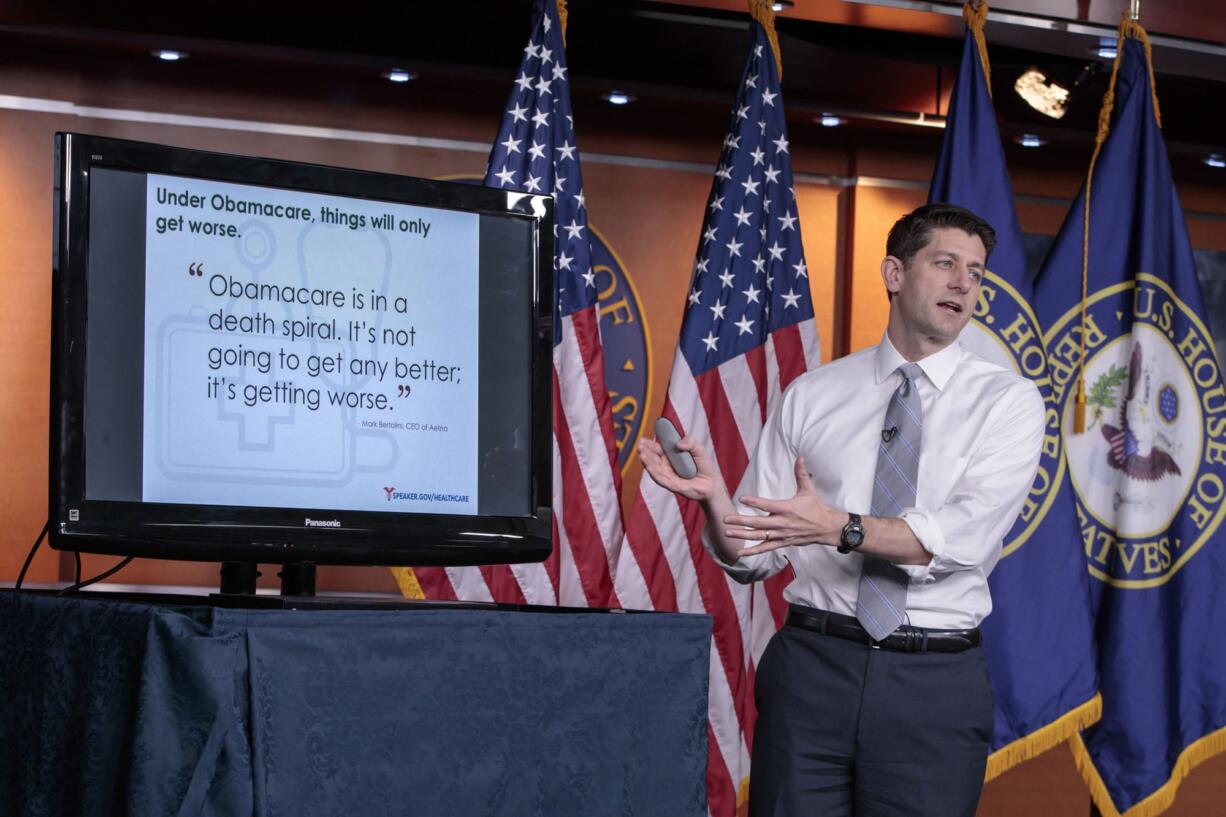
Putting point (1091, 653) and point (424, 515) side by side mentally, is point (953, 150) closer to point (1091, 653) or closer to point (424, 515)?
point (1091, 653)

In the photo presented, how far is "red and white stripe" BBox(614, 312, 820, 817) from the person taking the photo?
135 inches

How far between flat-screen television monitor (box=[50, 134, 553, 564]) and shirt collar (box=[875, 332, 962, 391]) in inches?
52.4

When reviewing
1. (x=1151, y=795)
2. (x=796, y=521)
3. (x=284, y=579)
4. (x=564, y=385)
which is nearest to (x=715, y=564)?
(x=564, y=385)

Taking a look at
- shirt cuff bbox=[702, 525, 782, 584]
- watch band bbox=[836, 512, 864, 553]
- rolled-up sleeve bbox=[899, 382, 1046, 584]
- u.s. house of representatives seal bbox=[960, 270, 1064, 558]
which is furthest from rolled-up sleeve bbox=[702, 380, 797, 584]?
u.s. house of representatives seal bbox=[960, 270, 1064, 558]

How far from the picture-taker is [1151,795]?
346 centimetres

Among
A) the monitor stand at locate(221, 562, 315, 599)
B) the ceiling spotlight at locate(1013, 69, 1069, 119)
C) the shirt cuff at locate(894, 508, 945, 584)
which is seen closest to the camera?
the monitor stand at locate(221, 562, 315, 599)

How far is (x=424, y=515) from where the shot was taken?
1.46 metres

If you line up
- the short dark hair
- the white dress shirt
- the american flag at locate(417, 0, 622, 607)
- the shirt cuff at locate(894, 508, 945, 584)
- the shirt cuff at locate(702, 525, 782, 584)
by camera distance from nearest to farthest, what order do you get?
1. the shirt cuff at locate(894, 508, 945, 584)
2. the white dress shirt
3. the shirt cuff at locate(702, 525, 782, 584)
4. the short dark hair
5. the american flag at locate(417, 0, 622, 607)

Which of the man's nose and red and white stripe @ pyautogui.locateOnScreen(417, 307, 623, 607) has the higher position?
the man's nose

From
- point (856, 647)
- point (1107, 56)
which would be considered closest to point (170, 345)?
point (856, 647)

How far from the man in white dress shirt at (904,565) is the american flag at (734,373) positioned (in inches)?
28.9

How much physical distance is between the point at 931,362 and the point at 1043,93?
185 centimetres

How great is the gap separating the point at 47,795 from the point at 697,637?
633 millimetres

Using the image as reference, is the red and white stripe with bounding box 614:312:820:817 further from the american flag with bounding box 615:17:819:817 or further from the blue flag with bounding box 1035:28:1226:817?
the blue flag with bounding box 1035:28:1226:817
